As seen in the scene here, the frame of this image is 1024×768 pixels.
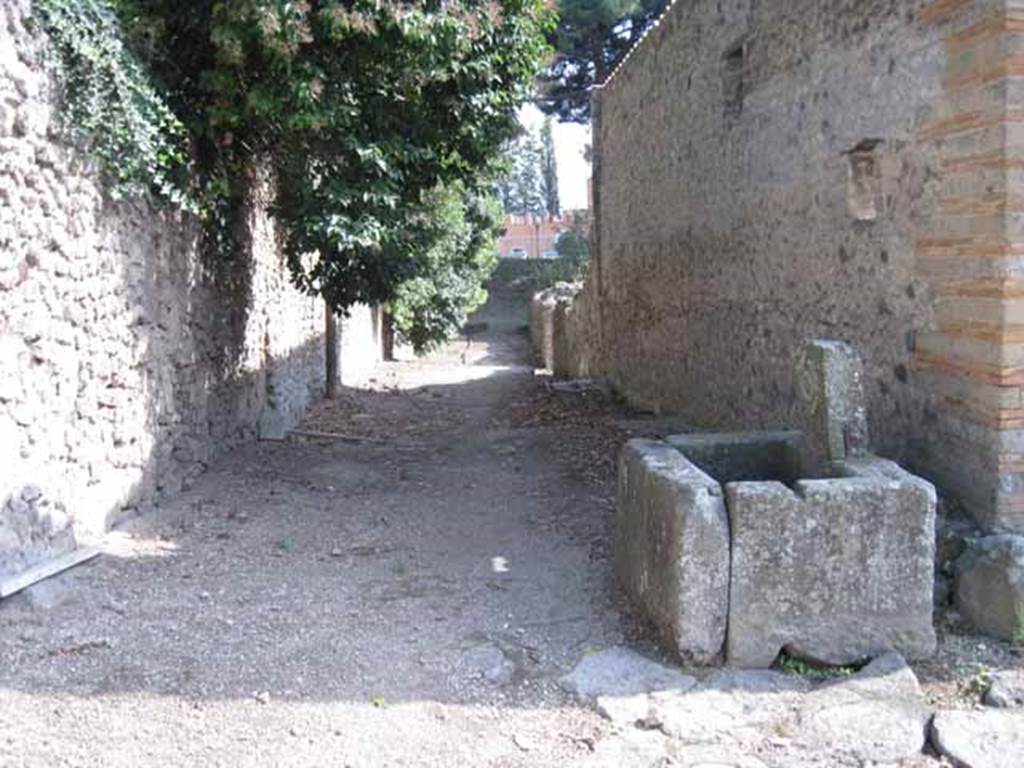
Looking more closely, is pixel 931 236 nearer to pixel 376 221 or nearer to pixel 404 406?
pixel 376 221

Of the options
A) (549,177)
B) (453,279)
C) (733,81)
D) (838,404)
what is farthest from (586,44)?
(549,177)

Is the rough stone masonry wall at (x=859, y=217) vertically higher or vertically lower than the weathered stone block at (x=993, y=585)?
higher

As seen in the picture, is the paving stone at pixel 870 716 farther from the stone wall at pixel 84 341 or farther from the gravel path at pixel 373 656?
the stone wall at pixel 84 341

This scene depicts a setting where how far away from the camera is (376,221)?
24.6 ft

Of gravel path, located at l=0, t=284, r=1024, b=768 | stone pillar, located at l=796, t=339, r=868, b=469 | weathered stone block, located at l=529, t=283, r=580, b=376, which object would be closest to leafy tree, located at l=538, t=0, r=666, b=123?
weathered stone block, located at l=529, t=283, r=580, b=376

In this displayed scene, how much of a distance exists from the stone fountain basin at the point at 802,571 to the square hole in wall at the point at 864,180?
2221 millimetres

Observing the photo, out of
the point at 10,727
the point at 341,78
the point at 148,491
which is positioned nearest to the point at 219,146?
the point at 341,78

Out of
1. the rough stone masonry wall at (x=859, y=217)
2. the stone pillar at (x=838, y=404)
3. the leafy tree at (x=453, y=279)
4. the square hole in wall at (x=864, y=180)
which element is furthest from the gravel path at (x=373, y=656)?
the leafy tree at (x=453, y=279)

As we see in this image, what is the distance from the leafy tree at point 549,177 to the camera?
64.4 meters

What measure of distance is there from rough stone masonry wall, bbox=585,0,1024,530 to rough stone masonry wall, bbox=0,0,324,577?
429 centimetres

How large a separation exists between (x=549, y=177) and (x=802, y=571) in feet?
214

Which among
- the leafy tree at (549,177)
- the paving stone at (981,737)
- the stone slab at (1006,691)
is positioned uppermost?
the leafy tree at (549,177)

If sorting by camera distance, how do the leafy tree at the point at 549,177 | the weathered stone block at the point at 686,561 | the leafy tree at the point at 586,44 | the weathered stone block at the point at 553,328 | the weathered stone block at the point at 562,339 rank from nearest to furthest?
1. the weathered stone block at the point at 686,561
2. the weathered stone block at the point at 562,339
3. the weathered stone block at the point at 553,328
4. the leafy tree at the point at 586,44
5. the leafy tree at the point at 549,177

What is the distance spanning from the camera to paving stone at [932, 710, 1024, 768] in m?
3.55
